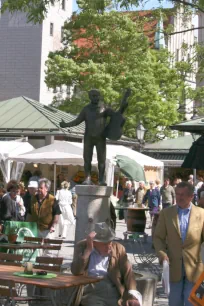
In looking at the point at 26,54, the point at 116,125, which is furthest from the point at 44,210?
the point at 26,54

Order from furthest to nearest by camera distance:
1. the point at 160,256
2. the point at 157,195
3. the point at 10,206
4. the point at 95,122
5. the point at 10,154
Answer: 1. the point at 10,154
2. the point at 157,195
3. the point at 10,206
4. the point at 95,122
5. the point at 160,256

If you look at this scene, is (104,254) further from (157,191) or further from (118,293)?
(157,191)

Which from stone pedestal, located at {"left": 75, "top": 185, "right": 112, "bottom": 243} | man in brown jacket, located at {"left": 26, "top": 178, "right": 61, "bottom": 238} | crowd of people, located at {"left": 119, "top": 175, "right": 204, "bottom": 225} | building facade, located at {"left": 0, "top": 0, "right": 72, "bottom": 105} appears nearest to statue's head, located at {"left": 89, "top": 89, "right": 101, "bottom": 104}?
stone pedestal, located at {"left": 75, "top": 185, "right": 112, "bottom": 243}

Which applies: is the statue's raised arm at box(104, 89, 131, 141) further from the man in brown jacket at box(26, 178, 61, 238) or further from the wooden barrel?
the wooden barrel

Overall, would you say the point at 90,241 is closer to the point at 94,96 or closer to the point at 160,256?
the point at 160,256

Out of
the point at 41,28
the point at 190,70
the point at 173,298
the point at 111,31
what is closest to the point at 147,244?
the point at 190,70

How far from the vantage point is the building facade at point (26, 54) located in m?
54.7

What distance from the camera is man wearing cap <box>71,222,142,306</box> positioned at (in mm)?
6550

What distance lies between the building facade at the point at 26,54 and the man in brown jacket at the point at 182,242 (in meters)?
48.1

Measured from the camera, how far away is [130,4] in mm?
12531

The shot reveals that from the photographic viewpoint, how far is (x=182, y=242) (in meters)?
7.05

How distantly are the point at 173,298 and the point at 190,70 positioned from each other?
31.1 feet

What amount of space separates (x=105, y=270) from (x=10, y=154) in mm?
20218

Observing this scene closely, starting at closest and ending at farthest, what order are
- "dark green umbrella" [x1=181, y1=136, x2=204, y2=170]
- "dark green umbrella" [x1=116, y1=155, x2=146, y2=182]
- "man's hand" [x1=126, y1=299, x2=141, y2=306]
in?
"man's hand" [x1=126, y1=299, x2=141, y2=306]
"dark green umbrella" [x1=181, y1=136, x2=204, y2=170]
"dark green umbrella" [x1=116, y1=155, x2=146, y2=182]
